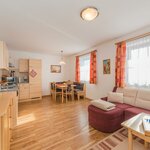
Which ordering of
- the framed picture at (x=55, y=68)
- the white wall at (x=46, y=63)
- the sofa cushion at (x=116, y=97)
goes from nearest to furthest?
the sofa cushion at (x=116, y=97) < the white wall at (x=46, y=63) < the framed picture at (x=55, y=68)

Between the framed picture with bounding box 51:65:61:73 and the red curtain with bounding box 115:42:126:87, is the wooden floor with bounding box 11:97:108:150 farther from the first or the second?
the framed picture with bounding box 51:65:61:73

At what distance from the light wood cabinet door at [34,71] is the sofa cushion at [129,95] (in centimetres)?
397

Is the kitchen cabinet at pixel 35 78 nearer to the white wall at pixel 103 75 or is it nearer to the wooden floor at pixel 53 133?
the wooden floor at pixel 53 133

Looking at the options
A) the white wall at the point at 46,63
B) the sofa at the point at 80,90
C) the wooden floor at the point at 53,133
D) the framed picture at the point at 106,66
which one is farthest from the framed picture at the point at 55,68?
the wooden floor at the point at 53,133

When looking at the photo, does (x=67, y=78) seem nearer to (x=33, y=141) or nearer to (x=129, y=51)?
(x=129, y=51)

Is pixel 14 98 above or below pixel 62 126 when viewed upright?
above

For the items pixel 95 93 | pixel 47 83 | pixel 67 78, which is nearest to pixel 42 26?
pixel 95 93

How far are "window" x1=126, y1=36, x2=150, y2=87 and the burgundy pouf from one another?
115 centimetres

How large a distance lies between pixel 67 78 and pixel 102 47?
3402mm

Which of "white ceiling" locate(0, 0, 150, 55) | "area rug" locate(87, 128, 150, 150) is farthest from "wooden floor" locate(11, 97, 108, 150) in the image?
"white ceiling" locate(0, 0, 150, 55)

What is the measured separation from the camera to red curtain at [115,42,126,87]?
Answer: 3316 mm

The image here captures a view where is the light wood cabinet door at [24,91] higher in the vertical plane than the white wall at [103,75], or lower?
lower

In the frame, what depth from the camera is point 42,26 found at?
2.67 m

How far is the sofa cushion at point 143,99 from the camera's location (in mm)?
2508
